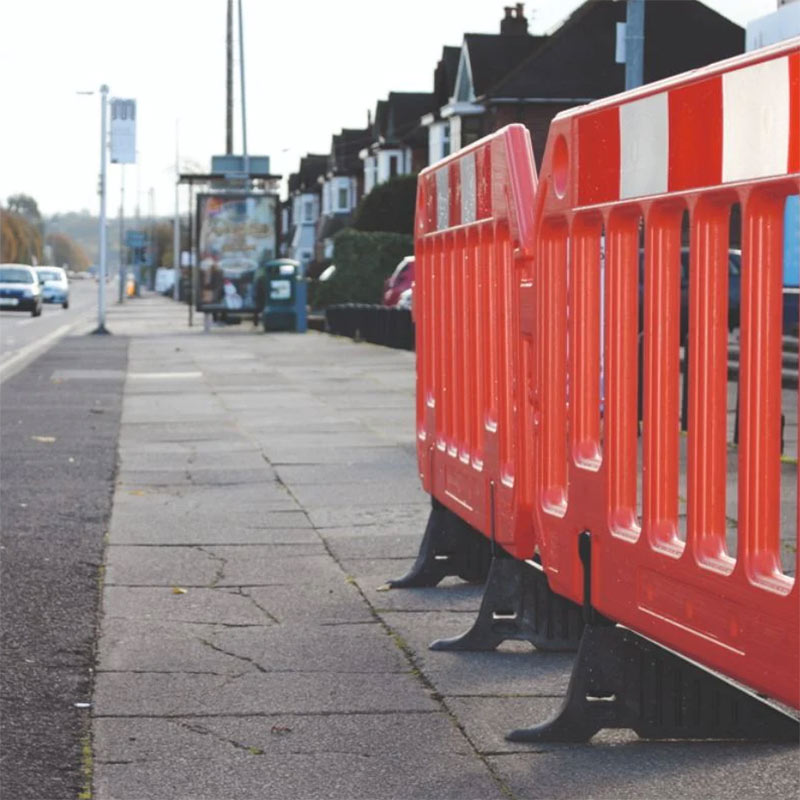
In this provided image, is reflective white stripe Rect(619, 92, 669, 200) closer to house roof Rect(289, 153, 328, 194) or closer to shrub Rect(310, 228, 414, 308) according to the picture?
shrub Rect(310, 228, 414, 308)

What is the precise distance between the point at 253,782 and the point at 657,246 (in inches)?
63.8

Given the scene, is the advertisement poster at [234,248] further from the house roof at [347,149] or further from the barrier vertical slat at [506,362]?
the house roof at [347,149]

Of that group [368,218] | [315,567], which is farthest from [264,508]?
[368,218]

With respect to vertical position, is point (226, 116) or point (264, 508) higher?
point (226, 116)

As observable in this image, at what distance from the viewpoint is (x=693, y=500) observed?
3947mm

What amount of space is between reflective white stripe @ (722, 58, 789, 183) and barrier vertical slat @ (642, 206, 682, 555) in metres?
0.42

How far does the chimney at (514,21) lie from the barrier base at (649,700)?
66.8m

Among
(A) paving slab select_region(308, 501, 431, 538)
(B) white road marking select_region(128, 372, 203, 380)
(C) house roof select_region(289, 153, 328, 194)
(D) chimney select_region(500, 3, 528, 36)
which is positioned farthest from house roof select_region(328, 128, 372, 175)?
(A) paving slab select_region(308, 501, 431, 538)

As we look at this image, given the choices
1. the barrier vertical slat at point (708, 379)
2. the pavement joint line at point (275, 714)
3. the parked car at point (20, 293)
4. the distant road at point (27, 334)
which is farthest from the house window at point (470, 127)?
the barrier vertical slat at point (708, 379)

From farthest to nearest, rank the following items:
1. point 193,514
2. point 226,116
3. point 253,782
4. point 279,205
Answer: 1. point 226,116
2. point 279,205
3. point 193,514
4. point 253,782

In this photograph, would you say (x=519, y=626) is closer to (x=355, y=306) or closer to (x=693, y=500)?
(x=693, y=500)

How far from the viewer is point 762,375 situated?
3.50 m

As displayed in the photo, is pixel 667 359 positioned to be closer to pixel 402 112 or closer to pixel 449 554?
pixel 449 554

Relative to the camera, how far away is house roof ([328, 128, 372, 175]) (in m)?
107
